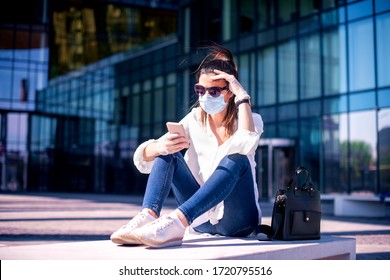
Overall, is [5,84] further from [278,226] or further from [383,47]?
[278,226]

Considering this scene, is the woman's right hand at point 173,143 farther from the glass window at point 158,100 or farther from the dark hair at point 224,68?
the glass window at point 158,100

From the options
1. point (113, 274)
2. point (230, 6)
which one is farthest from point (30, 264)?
point (230, 6)

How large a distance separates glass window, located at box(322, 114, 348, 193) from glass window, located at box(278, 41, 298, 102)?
6.35ft

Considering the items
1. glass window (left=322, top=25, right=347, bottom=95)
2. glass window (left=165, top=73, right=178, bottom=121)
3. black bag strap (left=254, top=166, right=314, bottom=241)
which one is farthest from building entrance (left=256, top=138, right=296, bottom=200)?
black bag strap (left=254, top=166, right=314, bottom=241)

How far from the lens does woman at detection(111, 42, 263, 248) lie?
2461 millimetres

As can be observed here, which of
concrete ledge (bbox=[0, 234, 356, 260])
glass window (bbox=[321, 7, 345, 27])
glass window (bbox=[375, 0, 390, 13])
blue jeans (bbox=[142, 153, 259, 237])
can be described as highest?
glass window (bbox=[321, 7, 345, 27])

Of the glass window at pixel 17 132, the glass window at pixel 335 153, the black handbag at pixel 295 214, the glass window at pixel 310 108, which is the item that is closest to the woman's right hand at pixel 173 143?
the black handbag at pixel 295 214

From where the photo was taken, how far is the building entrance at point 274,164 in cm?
1808

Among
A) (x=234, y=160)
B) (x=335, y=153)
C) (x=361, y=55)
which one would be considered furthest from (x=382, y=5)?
(x=234, y=160)

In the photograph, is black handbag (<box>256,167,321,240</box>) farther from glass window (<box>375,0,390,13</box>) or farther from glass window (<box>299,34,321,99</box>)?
glass window (<box>299,34,321,99</box>)

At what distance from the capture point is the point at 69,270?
6.63ft

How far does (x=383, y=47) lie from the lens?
14.2 meters

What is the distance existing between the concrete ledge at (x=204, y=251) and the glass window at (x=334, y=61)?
1399 cm

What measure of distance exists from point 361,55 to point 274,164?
5.61 metres
